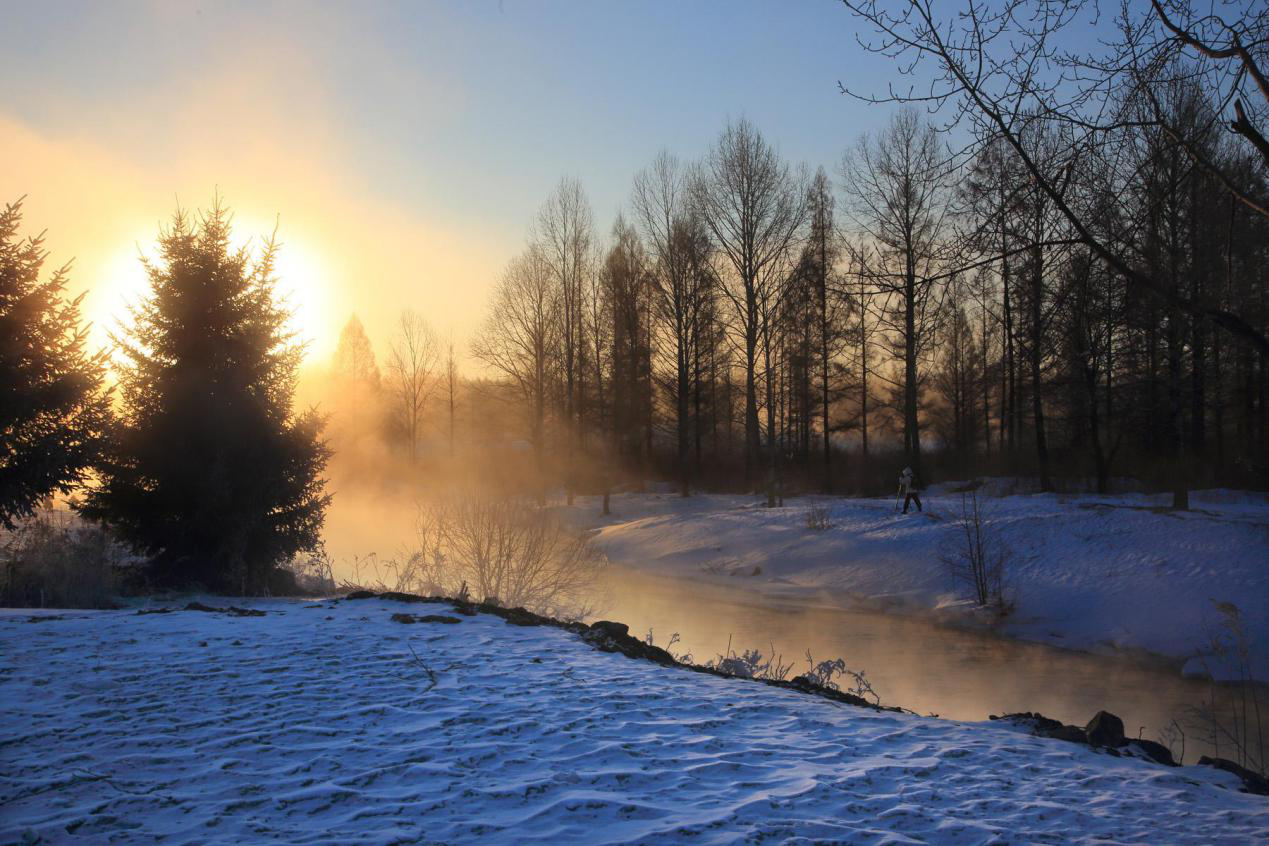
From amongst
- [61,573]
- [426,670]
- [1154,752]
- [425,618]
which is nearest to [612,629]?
[425,618]

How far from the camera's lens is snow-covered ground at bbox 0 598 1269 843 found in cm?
344

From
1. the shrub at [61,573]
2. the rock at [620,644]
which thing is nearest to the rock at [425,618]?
the rock at [620,644]

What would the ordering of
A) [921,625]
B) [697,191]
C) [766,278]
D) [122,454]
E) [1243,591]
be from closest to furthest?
[122,454] < [1243,591] < [921,625] < [766,278] < [697,191]

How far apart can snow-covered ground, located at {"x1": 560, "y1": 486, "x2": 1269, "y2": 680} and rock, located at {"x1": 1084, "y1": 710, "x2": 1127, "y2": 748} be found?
7.93 metres

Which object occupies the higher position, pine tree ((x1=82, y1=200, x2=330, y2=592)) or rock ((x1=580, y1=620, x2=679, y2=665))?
pine tree ((x1=82, y1=200, x2=330, y2=592))

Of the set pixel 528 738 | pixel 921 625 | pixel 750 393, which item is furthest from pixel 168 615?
pixel 750 393

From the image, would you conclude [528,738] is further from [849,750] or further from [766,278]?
[766,278]

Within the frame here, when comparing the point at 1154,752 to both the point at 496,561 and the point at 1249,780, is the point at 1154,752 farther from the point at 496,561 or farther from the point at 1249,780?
the point at 496,561

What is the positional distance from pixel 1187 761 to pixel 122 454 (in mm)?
14711

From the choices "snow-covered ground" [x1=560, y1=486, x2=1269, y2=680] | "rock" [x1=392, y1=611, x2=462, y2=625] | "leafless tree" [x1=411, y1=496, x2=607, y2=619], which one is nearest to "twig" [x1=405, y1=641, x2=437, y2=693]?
"rock" [x1=392, y1=611, x2=462, y2=625]

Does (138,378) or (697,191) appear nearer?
(138,378)

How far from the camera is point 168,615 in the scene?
770 centimetres

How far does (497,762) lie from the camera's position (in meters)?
4.13

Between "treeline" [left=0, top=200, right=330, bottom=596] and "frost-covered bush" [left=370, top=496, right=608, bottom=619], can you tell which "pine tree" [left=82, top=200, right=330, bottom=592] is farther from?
"frost-covered bush" [left=370, top=496, right=608, bottom=619]
